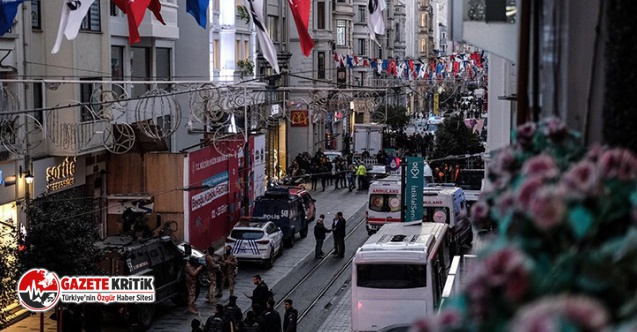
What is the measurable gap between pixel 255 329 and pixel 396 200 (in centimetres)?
1939

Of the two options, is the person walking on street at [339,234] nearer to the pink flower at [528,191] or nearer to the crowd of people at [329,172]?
the crowd of people at [329,172]

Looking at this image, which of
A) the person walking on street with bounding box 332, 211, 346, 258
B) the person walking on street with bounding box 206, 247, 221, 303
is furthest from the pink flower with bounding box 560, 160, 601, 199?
the person walking on street with bounding box 332, 211, 346, 258

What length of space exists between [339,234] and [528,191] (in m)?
31.5

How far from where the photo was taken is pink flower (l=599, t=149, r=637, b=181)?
335 centimetres

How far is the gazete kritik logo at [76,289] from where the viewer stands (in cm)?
1659

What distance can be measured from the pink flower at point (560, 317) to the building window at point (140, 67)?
32.6m

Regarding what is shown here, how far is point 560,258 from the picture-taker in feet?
9.42

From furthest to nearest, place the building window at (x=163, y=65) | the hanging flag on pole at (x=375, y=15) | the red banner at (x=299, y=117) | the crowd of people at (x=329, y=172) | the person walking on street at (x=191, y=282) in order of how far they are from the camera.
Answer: the red banner at (x=299, y=117) → the crowd of people at (x=329, y=172) → the building window at (x=163, y=65) → the hanging flag on pole at (x=375, y=15) → the person walking on street at (x=191, y=282)

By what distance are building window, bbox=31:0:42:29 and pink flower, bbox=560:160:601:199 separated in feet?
85.1

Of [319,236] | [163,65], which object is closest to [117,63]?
[163,65]

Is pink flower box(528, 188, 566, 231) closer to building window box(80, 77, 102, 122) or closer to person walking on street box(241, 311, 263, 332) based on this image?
person walking on street box(241, 311, 263, 332)

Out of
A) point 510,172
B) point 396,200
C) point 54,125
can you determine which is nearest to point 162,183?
point 54,125

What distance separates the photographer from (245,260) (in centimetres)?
3244

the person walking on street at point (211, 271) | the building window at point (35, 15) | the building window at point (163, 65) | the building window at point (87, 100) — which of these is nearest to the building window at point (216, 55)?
the building window at point (163, 65)
